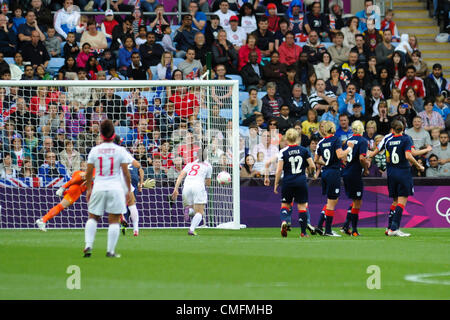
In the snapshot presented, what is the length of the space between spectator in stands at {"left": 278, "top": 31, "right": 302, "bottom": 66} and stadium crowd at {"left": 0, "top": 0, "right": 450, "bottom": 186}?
28 mm

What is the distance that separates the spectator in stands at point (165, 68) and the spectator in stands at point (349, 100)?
4.56 m

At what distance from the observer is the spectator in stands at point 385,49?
25.3 m

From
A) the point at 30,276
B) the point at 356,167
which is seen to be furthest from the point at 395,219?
the point at 30,276

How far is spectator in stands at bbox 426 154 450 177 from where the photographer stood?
71.7 feet

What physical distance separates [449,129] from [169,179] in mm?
8094

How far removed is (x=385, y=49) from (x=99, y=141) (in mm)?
9436

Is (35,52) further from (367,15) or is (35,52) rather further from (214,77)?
(367,15)

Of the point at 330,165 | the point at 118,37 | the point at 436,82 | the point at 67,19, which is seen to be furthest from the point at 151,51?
the point at 330,165

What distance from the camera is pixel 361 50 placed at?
2544cm

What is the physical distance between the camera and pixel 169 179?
20344mm

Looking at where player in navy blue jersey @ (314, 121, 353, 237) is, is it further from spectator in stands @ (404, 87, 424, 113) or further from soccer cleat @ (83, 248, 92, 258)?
spectator in stands @ (404, 87, 424, 113)

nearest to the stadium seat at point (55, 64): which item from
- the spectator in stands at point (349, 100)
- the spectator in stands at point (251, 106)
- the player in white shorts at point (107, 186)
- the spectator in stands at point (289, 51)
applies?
the spectator in stands at point (251, 106)

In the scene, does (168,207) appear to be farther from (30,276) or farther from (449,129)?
(30,276)

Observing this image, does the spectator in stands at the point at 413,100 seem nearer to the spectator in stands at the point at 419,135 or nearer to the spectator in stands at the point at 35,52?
the spectator in stands at the point at 419,135
